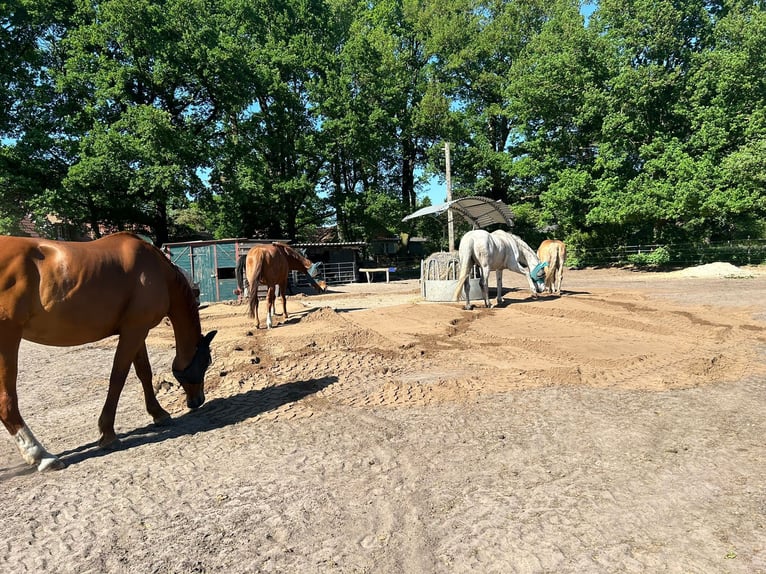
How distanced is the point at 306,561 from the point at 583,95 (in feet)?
103

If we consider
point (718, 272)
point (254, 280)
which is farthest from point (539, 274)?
point (718, 272)

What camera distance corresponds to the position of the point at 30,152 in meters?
21.5

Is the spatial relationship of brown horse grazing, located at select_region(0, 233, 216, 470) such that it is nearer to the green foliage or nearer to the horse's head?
the horse's head

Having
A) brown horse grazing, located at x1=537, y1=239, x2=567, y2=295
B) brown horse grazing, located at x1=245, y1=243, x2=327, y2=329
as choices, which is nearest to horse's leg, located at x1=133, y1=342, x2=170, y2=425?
brown horse grazing, located at x1=245, y1=243, x2=327, y2=329

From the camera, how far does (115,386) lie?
4.00 metres

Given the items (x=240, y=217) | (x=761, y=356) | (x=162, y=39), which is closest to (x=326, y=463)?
(x=761, y=356)

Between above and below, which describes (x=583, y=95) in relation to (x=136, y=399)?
above

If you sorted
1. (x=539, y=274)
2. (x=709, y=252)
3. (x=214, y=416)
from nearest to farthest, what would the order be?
(x=214, y=416), (x=539, y=274), (x=709, y=252)

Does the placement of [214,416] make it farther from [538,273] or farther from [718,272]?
[718,272]

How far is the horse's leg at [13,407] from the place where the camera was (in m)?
3.37

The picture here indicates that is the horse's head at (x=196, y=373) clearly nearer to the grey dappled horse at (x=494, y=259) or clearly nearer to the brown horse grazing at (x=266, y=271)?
the brown horse grazing at (x=266, y=271)

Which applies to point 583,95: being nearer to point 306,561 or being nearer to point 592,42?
point 592,42

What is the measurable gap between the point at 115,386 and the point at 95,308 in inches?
30.4

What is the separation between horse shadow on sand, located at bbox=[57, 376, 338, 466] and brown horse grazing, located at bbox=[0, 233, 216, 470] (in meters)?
0.13
